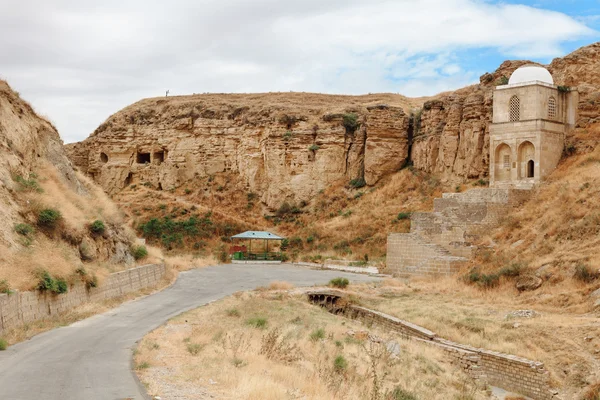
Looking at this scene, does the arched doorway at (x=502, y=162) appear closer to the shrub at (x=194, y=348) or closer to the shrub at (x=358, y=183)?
the shrub at (x=358, y=183)

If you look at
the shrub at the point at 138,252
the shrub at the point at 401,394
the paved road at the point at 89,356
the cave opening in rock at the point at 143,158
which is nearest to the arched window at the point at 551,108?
the paved road at the point at 89,356

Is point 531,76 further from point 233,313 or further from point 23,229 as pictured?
point 23,229

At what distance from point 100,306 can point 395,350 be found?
7947 mm

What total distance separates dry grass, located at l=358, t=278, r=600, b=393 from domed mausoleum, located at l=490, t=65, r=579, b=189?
29.3ft

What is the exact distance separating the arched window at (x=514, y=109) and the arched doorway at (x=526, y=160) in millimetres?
1282

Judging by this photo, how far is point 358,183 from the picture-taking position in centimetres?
4544

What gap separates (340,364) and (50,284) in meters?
7.03

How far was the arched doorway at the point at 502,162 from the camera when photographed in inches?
1307

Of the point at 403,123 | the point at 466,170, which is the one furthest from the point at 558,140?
the point at 403,123

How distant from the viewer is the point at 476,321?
19547mm

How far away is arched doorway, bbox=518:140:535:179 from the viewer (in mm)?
32438

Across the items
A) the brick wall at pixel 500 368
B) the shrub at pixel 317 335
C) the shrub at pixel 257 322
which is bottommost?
the brick wall at pixel 500 368

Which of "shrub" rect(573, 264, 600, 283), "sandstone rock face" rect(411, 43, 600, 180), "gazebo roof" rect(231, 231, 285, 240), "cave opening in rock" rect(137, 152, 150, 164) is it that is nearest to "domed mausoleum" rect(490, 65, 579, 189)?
"sandstone rock face" rect(411, 43, 600, 180)

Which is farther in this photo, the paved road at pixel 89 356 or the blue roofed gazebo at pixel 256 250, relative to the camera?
the blue roofed gazebo at pixel 256 250
